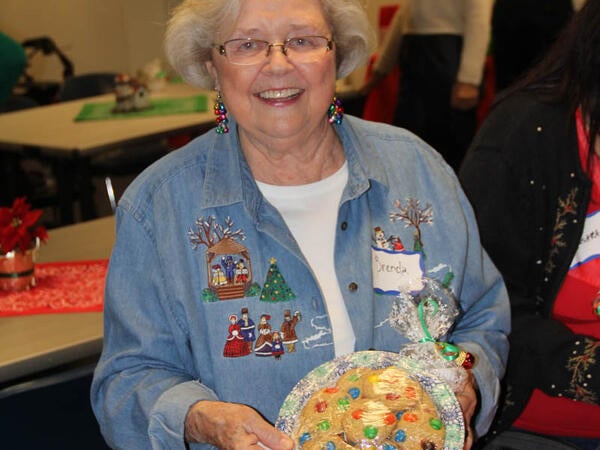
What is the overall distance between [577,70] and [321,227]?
75 cm

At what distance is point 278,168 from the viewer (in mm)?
2012

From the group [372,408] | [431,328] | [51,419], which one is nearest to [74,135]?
[51,419]

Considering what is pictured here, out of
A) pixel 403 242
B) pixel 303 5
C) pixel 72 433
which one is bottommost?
pixel 72 433

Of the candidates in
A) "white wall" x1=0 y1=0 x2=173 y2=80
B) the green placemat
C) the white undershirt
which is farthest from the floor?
"white wall" x1=0 y1=0 x2=173 y2=80

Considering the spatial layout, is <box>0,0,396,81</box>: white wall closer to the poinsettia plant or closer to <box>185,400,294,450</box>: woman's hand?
the poinsettia plant

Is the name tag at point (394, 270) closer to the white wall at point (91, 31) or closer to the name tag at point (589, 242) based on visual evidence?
the name tag at point (589, 242)

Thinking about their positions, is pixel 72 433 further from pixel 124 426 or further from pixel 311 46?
pixel 311 46

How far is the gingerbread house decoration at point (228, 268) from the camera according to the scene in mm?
1875

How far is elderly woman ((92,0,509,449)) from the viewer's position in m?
1.86

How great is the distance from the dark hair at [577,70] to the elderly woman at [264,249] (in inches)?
15.4

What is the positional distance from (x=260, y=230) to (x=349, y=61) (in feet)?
1.66

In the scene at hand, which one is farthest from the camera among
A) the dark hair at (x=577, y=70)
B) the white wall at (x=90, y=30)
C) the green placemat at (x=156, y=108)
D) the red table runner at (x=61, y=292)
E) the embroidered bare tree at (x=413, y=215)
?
the white wall at (x=90, y=30)

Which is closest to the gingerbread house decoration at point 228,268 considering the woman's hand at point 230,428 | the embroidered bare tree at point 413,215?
the woman's hand at point 230,428

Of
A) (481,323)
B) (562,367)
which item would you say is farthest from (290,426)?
(562,367)
